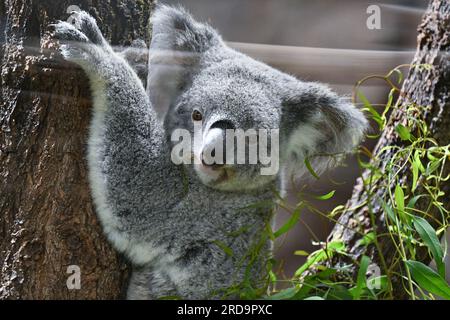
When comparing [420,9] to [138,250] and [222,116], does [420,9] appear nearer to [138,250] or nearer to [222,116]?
[222,116]

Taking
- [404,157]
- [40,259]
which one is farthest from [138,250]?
[404,157]

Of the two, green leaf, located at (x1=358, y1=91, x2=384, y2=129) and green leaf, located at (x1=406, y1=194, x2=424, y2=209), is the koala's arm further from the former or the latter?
green leaf, located at (x1=406, y1=194, x2=424, y2=209)

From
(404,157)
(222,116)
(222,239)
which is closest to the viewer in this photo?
(222,116)

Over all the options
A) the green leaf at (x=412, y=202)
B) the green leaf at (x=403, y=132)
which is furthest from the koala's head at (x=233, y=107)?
the green leaf at (x=412, y=202)

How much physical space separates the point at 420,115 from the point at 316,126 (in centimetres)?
39

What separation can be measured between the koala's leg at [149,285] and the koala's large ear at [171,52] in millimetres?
516

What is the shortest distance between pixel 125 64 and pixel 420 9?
1.02m

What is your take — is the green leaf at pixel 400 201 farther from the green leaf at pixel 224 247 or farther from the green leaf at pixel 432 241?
the green leaf at pixel 224 247

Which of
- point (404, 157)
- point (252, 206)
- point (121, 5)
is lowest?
point (252, 206)

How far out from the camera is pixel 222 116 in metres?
1.62

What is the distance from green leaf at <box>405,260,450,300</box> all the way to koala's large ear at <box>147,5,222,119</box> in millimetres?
955

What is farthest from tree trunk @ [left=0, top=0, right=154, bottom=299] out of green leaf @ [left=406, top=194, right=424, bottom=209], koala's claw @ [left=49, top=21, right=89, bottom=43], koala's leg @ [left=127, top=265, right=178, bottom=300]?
green leaf @ [left=406, top=194, right=424, bottom=209]

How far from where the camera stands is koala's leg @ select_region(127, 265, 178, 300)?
1.69 m

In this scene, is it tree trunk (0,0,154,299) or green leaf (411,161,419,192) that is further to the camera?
green leaf (411,161,419,192)
